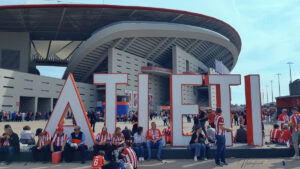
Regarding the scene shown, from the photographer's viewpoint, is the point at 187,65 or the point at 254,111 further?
the point at 187,65

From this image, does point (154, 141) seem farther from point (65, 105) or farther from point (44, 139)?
point (44, 139)

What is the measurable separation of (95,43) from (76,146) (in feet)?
91.4

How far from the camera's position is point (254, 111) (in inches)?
336

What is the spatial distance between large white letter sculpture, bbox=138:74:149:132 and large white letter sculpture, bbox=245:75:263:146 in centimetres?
358

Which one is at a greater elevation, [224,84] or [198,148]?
[224,84]

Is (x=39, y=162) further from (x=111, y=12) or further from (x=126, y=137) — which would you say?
(x=111, y=12)

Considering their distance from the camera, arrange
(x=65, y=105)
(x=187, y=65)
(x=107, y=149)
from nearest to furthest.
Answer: (x=107, y=149) < (x=65, y=105) < (x=187, y=65)

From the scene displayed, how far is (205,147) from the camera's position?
7703 millimetres

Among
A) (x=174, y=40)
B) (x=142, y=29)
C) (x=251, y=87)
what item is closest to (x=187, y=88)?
(x=174, y=40)

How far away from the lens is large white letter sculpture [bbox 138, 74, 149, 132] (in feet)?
28.0

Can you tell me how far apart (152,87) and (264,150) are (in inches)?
1535

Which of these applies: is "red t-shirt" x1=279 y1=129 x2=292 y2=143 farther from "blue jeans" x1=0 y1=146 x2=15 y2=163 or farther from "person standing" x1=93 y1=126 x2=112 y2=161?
"blue jeans" x1=0 y1=146 x2=15 y2=163

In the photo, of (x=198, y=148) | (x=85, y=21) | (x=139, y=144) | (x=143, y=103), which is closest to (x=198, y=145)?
(x=198, y=148)

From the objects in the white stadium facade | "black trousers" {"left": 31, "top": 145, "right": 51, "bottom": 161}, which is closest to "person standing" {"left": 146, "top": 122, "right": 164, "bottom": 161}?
"black trousers" {"left": 31, "top": 145, "right": 51, "bottom": 161}
